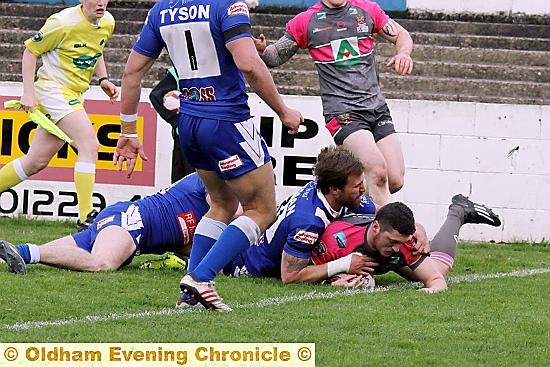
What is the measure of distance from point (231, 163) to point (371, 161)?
2.26 m

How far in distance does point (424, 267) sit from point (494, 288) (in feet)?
1.73

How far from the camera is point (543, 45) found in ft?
44.5

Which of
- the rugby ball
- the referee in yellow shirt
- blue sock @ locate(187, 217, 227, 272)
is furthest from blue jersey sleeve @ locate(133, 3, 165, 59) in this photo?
the rugby ball

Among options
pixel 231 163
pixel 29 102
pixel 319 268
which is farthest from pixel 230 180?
pixel 29 102

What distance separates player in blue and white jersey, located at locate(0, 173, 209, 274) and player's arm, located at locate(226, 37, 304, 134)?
2.05 meters

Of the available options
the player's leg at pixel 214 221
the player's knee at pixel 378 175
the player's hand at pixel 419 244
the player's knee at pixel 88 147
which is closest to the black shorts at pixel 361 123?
the player's knee at pixel 378 175

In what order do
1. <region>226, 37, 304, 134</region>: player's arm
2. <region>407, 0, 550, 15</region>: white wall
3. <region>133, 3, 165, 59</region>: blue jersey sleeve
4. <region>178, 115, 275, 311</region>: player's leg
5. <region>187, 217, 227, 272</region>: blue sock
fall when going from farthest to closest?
<region>407, 0, 550, 15</region>: white wall → <region>187, 217, 227, 272</region>: blue sock → <region>133, 3, 165, 59</region>: blue jersey sleeve → <region>178, 115, 275, 311</region>: player's leg → <region>226, 37, 304, 134</region>: player's arm

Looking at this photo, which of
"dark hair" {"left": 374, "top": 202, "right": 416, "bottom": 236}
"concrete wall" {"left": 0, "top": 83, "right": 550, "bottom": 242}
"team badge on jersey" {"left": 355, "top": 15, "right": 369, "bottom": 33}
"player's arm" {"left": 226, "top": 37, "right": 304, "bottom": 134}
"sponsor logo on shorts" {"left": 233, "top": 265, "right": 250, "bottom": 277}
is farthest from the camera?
"concrete wall" {"left": 0, "top": 83, "right": 550, "bottom": 242}

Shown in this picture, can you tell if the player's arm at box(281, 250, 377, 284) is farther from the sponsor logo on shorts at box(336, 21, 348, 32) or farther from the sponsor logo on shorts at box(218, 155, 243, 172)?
the sponsor logo on shorts at box(336, 21, 348, 32)

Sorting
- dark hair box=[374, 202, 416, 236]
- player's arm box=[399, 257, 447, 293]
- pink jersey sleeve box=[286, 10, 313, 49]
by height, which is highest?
pink jersey sleeve box=[286, 10, 313, 49]

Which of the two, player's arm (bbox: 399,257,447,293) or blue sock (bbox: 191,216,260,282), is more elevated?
blue sock (bbox: 191,216,260,282)

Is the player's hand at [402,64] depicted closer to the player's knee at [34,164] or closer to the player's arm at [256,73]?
the player's arm at [256,73]

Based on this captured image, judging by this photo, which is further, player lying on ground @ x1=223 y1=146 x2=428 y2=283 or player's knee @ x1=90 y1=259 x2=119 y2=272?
player's knee @ x1=90 y1=259 x2=119 y2=272

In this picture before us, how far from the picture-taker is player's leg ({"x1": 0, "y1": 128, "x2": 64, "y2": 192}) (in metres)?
10.2
